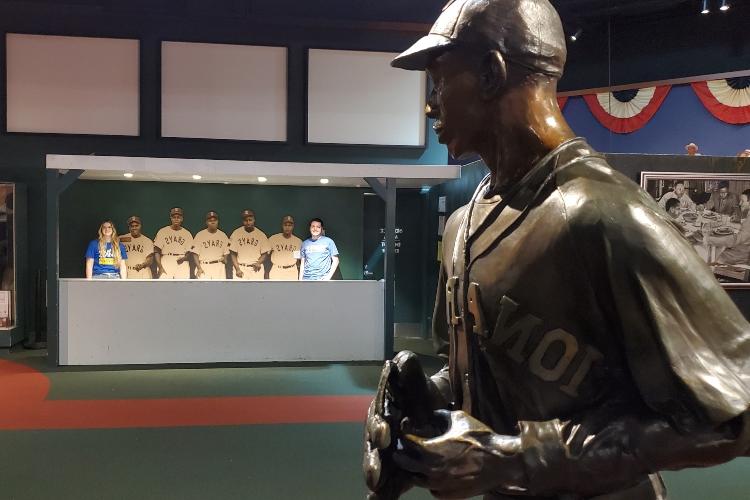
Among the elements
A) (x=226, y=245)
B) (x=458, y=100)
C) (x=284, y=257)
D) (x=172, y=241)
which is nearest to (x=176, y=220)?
(x=172, y=241)

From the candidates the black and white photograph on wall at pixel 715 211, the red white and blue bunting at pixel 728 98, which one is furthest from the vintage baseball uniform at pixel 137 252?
the red white and blue bunting at pixel 728 98

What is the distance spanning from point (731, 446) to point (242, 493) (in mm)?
3726

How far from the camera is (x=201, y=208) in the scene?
1073 centimetres

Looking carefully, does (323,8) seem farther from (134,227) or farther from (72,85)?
(134,227)

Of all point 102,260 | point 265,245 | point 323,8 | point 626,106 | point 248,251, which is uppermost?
point 323,8

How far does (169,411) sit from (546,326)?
18.2 ft

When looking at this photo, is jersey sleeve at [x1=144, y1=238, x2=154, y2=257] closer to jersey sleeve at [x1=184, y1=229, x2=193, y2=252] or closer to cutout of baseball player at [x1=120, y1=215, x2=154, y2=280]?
cutout of baseball player at [x1=120, y1=215, x2=154, y2=280]

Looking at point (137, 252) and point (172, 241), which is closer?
point (137, 252)

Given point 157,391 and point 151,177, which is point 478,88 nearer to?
point 157,391

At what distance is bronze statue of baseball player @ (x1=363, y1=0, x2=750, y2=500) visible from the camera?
0.94 metres

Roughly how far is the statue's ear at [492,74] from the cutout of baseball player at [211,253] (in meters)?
9.49

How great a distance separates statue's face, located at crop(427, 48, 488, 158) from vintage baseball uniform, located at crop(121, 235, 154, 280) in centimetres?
967

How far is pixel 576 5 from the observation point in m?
10.5

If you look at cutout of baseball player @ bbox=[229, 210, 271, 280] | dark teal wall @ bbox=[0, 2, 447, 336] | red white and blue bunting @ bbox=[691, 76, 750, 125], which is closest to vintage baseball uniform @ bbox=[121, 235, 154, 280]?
dark teal wall @ bbox=[0, 2, 447, 336]
